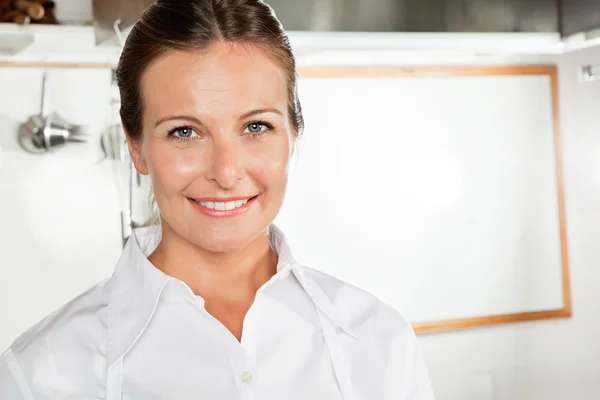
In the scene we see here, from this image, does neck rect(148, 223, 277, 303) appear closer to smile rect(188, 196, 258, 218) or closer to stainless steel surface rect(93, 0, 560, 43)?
smile rect(188, 196, 258, 218)

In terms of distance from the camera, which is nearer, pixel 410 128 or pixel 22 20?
pixel 22 20

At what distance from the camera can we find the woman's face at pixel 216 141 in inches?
32.5

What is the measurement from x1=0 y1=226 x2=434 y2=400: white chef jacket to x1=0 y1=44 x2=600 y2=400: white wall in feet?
3.32

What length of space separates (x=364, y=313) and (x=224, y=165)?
12.7 inches

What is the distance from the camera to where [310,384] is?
945 mm

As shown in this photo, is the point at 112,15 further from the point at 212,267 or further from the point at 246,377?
the point at 246,377

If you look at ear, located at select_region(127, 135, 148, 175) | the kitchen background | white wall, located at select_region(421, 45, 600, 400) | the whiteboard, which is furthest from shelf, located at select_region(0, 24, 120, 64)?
white wall, located at select_region(421, 45, 600, 400)

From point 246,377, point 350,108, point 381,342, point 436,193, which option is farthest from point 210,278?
point 436,193

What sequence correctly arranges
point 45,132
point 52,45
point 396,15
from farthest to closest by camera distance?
point 45,132, point 52,45, point 396,15

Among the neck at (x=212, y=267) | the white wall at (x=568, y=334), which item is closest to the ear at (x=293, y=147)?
the neck at (x=212, y=267)

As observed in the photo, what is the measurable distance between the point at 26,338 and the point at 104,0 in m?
0.75

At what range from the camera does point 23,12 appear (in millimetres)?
1807

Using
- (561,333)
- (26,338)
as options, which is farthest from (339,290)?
(561,333)

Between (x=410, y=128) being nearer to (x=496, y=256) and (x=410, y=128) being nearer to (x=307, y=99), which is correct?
(x=307, y=99)
